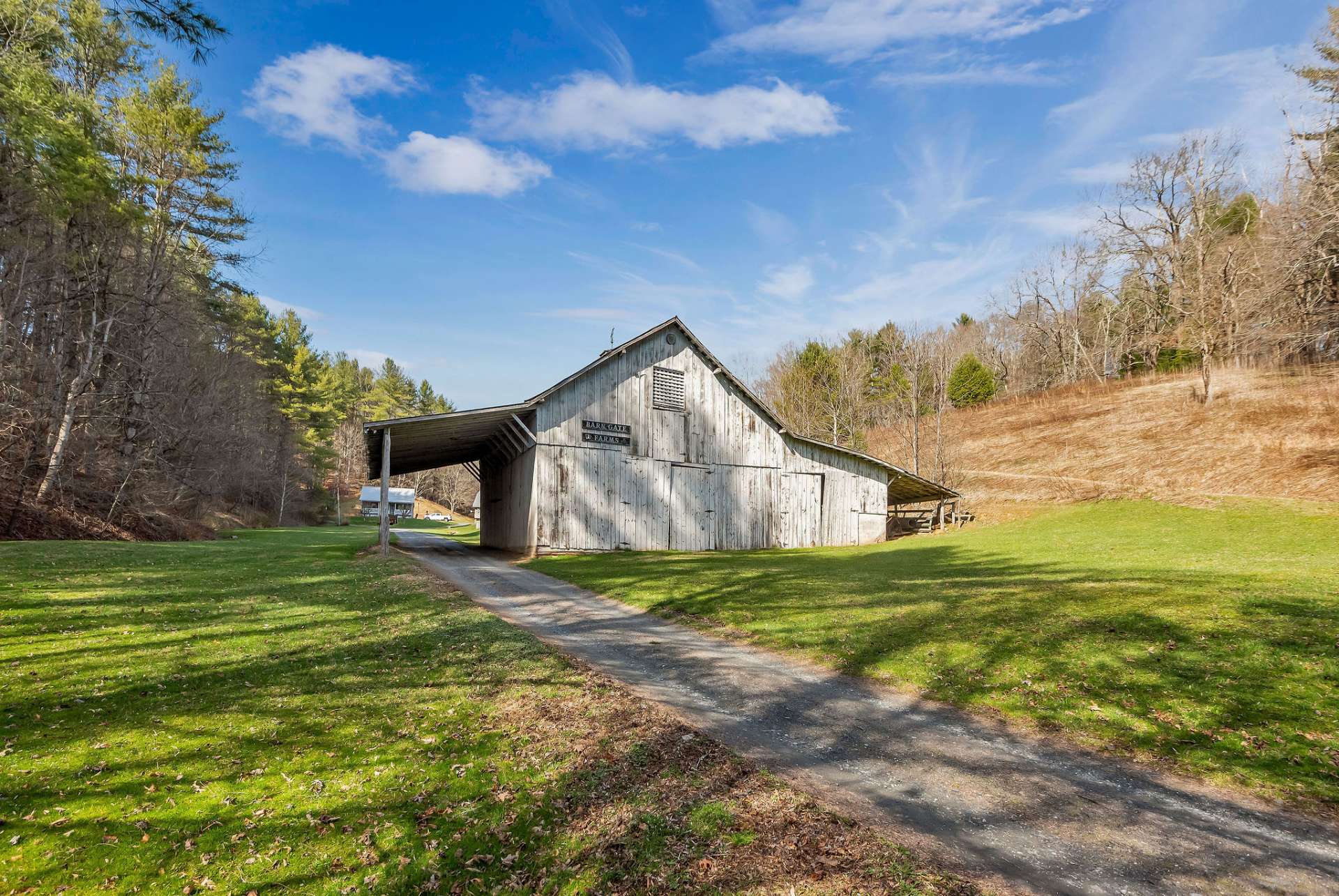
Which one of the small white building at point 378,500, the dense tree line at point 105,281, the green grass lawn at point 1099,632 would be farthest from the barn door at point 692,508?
the small white building at point 378,500

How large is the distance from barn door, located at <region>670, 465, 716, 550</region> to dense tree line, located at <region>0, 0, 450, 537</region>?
20.3m

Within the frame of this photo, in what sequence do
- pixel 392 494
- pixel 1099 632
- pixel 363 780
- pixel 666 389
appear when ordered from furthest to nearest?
pixel 392 494 < pixel 666 389 < pixel 1099 632 < pixel 363 780

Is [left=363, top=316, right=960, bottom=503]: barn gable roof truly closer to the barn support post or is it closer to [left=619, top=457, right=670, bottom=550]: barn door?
the barn support post

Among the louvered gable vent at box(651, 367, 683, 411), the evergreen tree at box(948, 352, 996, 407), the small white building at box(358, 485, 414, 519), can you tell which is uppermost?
the evergreen tree at box(948, 352, 996, 407)

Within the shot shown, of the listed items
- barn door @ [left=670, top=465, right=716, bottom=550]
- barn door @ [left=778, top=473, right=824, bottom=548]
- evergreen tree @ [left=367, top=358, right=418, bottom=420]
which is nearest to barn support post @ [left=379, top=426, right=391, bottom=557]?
barn door @ [left=670, top=465, right=716, bottom=550]

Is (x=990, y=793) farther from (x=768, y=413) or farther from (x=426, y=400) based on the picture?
(x=426, y=400)

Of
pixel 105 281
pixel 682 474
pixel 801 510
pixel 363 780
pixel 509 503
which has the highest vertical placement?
pixel 105 281

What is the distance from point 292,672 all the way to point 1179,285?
189ft

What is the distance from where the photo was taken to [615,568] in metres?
18.6

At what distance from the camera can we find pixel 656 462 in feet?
81.8

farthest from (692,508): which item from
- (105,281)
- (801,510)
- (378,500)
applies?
(378,500)

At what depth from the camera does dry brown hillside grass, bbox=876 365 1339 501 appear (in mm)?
28516

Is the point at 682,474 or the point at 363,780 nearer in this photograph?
the point at 363,780

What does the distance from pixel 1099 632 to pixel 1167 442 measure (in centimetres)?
3603
